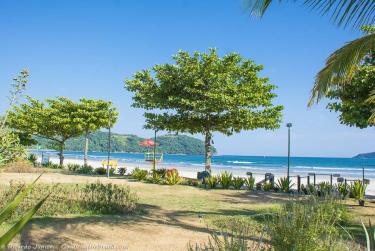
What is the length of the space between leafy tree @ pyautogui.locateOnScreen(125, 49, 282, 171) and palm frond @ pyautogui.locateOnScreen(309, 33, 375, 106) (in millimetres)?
12917

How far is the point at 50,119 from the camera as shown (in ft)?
119

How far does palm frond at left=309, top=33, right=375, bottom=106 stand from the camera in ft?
22.9

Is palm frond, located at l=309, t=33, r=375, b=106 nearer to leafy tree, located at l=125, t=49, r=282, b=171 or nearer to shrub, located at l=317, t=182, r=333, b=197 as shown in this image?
shrub, located at l=317, t=182, r=333, b=197

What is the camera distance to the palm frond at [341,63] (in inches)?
274

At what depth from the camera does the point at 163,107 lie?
22797mm

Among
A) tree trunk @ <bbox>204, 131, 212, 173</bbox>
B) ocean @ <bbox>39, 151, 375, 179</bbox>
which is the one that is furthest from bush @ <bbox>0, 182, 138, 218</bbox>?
ocean @ <bbox>39, 151, 375, 179</bbox>

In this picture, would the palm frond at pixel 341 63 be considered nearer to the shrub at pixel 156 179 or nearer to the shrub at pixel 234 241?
the shrub at pixel 234 241

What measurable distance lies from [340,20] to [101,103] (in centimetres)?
3267

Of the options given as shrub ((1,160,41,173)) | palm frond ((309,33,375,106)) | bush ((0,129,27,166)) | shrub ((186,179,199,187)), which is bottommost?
shrub ((186,179,199,187))

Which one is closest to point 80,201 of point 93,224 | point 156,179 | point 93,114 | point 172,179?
point 93,224

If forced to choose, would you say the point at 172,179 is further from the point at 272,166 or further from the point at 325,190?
the point at 272,166

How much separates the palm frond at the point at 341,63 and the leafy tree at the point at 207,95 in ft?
42.4

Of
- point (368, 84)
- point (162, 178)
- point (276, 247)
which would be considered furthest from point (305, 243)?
point (162, 178)

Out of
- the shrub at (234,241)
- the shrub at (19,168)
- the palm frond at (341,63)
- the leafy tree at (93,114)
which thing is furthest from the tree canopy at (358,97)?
the leafy tree at (93,114)
